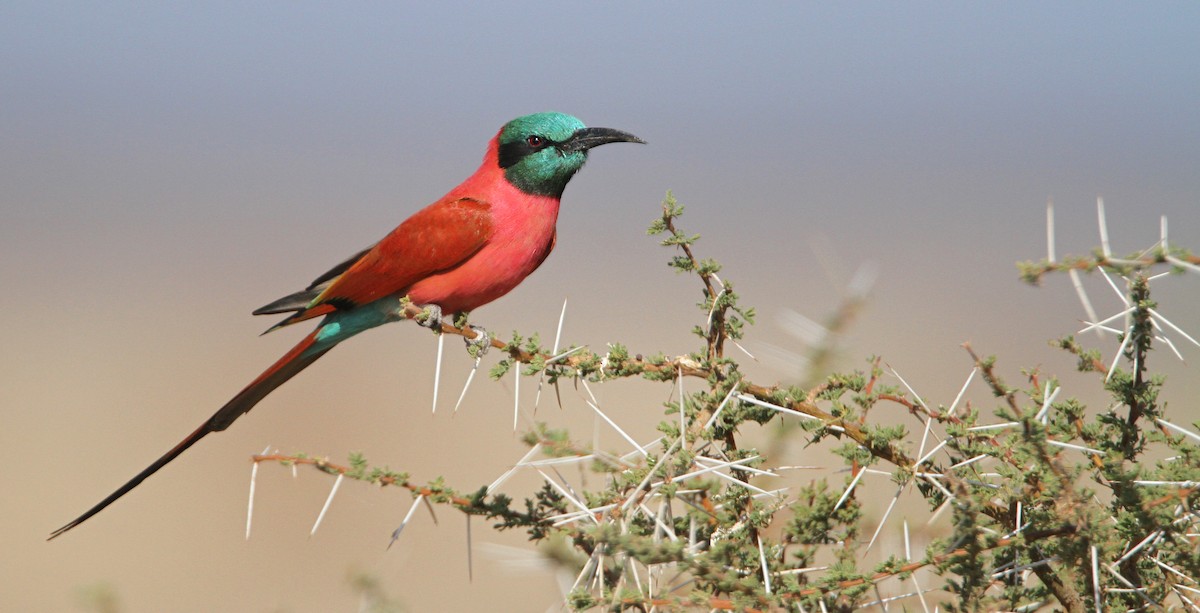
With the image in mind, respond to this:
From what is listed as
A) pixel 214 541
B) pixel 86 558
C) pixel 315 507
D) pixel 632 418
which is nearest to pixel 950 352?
pixel 632 418

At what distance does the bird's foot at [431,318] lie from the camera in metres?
3.60

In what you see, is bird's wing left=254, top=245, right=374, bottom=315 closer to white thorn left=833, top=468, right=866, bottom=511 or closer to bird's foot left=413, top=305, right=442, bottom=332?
bird's foot left=413, top=305, right=442, bottom=332

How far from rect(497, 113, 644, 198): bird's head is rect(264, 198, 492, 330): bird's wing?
22cm

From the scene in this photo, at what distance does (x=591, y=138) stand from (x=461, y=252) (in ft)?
2.25

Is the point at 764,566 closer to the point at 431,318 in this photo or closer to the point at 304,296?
the point at 431,318

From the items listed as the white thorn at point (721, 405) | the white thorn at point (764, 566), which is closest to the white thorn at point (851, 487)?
the white thorn at point (764, 566)

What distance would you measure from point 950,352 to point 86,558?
12.2 m

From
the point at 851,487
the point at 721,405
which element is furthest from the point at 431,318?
the point at 851,487

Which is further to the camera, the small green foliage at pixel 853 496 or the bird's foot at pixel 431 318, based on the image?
the bird's foot at pixel 431 318

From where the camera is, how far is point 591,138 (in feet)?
13.7

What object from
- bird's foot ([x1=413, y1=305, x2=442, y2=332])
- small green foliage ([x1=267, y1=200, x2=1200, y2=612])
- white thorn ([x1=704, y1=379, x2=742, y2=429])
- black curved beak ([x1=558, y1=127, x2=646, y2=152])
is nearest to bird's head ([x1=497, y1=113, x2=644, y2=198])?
black curved beak ([x1=558, y1=127, x2=646, y2=152])

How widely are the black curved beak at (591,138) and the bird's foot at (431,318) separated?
2.62 feet

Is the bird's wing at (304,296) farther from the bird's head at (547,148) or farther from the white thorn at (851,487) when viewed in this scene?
the white thorn at (851,487)

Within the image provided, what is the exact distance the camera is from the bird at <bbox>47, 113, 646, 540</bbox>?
3.92 metres
